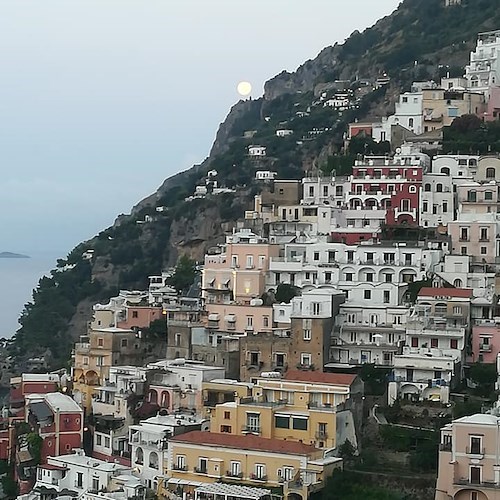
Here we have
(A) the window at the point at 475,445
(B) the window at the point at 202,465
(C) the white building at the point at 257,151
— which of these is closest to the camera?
(A) the window at the point at 475,445

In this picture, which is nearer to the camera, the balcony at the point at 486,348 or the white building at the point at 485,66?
the balcony at the point at 486,348

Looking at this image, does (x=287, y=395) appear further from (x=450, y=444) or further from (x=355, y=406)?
(x=450, y=444)

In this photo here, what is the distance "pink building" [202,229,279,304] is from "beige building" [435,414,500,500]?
48.8 feet

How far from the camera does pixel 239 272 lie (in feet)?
158

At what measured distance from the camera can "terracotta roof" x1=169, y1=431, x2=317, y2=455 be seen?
36094mm

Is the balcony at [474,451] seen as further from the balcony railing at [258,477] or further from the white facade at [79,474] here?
the white facade at [79,474]

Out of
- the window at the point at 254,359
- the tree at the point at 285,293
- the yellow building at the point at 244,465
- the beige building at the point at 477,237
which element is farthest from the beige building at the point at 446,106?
the yellow building at the point at 244,465

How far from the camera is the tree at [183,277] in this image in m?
56.8

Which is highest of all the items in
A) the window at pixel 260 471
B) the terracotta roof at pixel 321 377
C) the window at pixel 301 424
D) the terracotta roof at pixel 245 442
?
the terracotta roof at pixel 321 377

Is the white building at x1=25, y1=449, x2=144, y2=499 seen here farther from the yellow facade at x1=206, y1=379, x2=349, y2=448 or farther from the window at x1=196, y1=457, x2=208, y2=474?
the yellow facade at x1=206, y1=379, x2=349, y2=448

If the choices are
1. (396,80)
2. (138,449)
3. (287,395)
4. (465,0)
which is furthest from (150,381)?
(465,0)

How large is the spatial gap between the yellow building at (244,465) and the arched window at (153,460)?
1058mm

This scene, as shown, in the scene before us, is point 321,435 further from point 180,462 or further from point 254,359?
point 254,359

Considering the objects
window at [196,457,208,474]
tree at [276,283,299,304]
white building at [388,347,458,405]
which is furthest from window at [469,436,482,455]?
tree at [276,283,299,304]
